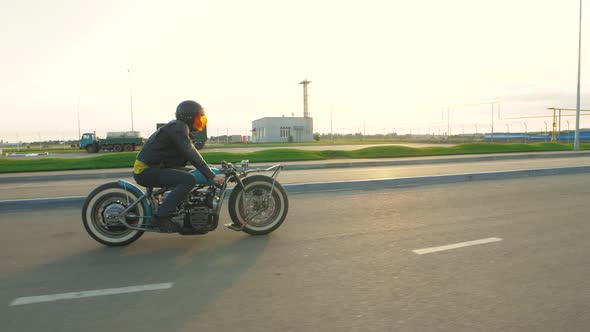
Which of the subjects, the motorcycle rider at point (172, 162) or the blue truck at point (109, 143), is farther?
the blue truck at point (109, 143)

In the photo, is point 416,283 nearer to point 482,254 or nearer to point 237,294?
point 482,254

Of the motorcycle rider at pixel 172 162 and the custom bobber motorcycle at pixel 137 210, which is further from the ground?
the motorcycle rider at pixel 172 162

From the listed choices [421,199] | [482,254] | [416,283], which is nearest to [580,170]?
[421,199]

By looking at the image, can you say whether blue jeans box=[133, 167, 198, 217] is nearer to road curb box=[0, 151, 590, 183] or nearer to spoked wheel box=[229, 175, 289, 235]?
spoked wheel box=[229, 175, 289, 235]

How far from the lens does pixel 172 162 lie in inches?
192

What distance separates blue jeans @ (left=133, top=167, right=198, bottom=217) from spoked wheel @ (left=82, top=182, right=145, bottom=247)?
28cm

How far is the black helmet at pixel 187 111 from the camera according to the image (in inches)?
190

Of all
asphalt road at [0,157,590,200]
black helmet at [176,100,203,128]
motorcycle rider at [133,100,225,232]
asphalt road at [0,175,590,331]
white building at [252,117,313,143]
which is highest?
white building at [252,117,313,143]

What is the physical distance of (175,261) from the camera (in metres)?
4.13

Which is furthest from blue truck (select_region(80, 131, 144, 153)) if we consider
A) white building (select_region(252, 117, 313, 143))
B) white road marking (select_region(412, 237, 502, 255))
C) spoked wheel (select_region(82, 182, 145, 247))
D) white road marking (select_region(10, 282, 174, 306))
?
white road marking (select_region(412, 237, 502, 255))

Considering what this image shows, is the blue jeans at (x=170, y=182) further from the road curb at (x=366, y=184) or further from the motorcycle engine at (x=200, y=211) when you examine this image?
the road curb at (x=366, y=184)

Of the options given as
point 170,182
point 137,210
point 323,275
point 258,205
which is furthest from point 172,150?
point 323,275

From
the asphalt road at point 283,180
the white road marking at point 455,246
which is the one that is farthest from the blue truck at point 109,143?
the white road marking at point 455,246

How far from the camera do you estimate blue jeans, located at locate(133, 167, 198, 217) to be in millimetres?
4613
